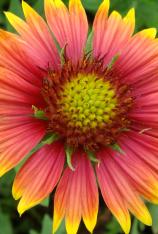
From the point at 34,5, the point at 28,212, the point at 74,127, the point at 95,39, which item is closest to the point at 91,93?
the point at 74,127

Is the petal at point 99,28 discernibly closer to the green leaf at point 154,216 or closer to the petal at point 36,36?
the petal at point 36,36

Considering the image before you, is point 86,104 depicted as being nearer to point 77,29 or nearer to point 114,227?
point 77,29

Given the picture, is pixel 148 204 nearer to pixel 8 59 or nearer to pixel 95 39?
pixel 95 39

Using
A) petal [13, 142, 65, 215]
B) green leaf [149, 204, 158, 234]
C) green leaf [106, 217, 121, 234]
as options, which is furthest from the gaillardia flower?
green leaf [106, 217, 121, 234]

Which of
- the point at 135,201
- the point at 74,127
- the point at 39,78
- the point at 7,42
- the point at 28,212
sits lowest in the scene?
the point at 28,212

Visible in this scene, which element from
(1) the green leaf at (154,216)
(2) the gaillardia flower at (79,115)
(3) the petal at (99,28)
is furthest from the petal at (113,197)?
(1) the green leaf at (154,216)

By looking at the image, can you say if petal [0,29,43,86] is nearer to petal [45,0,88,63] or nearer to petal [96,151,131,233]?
petal [45,0,88,63]
